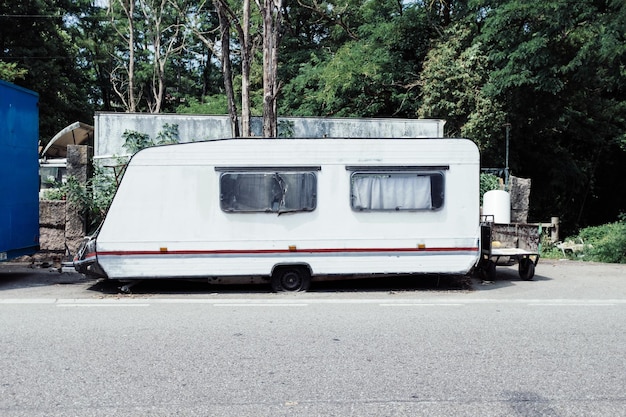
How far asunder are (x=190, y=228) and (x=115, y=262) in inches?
51.7

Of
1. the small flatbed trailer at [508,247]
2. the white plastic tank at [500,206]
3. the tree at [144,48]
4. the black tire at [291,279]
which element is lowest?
the black tire at [291,279]

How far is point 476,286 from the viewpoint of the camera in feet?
35.2

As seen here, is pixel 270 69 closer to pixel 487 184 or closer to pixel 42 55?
pixel 487 184

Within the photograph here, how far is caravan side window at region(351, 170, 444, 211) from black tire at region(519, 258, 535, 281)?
2.51m

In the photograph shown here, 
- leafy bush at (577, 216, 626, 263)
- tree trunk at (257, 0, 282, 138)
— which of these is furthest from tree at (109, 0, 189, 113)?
leafy bush at (577, 216, 626, 263)

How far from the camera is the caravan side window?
393 inches

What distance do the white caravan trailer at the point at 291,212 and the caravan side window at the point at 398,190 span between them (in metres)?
0.02

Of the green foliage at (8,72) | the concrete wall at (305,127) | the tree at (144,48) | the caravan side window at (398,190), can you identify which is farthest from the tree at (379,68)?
the tree at (144,48)

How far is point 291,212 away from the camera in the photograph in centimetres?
988

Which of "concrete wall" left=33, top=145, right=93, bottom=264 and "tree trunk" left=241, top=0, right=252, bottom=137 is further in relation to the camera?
"tree trunk" left=241, top=0, right=252, bottom=137

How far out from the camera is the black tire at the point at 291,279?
394 inches

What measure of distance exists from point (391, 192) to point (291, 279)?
2210 mm

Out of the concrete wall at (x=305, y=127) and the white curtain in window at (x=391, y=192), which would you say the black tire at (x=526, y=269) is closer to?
the white curtain in window at (x=391, y=192)

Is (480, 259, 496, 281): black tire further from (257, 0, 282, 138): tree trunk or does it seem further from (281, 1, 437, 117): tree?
(281, 1, 437, 117): tree
